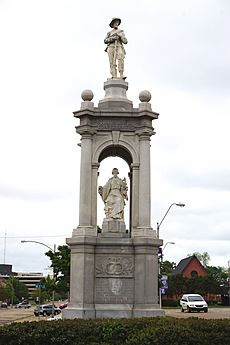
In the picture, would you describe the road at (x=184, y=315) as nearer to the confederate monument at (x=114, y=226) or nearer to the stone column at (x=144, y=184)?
the confederate monument at (x=114, y=226)

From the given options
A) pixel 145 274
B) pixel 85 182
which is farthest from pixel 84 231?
pixel 145 274

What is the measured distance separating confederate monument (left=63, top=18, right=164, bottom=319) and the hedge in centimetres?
392

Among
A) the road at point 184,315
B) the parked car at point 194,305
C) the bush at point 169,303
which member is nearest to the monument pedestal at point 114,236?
the road at point 184,315

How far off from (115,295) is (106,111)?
547cm

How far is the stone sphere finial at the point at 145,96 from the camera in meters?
18.8

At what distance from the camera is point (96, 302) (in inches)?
695

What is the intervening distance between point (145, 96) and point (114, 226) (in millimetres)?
4050

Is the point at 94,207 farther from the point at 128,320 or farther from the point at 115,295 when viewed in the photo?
the point at 128,320

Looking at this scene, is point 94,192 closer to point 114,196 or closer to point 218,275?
point 114,196

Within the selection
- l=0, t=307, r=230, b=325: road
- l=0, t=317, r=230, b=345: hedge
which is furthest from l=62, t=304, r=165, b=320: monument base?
l=0, t=307, r=230, b=325: road

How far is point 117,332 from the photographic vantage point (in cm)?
1295

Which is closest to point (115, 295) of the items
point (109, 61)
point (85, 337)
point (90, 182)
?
point (90, 182)

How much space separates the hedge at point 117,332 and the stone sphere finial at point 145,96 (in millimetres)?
7630

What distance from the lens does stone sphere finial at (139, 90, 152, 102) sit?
18.8 m
